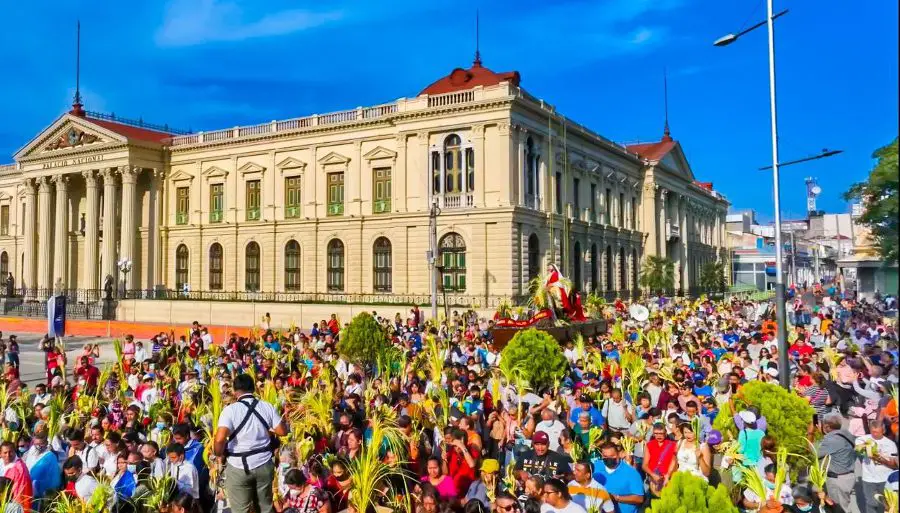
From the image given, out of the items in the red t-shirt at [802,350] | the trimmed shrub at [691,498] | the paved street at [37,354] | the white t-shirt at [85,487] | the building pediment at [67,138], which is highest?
the building pediment at [67,138]

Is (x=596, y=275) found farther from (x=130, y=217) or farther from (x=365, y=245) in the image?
(x=130, y=217)

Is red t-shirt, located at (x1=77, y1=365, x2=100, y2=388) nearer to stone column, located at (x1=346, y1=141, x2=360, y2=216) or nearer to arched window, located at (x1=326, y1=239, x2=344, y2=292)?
stone column, located at (x1=346, y1=141, x2=360, y2=216)

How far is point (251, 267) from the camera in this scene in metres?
44.5

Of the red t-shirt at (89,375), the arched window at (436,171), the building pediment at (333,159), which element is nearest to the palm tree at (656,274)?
the arched window at (436,171)

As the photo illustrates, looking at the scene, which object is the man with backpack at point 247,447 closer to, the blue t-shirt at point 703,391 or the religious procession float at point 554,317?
the blue t-shirt at point 703,391

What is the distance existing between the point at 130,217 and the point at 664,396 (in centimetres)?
4229

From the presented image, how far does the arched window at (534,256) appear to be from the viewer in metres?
37.3

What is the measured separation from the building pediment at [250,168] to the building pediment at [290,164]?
60.6 inches

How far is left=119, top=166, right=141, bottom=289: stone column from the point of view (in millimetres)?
45375

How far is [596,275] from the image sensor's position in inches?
1795

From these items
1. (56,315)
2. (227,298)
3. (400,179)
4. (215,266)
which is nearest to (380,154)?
(400,179)

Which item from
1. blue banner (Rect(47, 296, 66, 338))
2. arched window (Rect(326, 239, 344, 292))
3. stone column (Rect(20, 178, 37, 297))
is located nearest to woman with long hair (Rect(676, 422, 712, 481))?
blue banner (Rect(47, 296, 66, 338))

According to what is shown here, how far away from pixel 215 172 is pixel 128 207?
6020 mm

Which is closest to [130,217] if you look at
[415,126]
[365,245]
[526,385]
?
[365,245]
